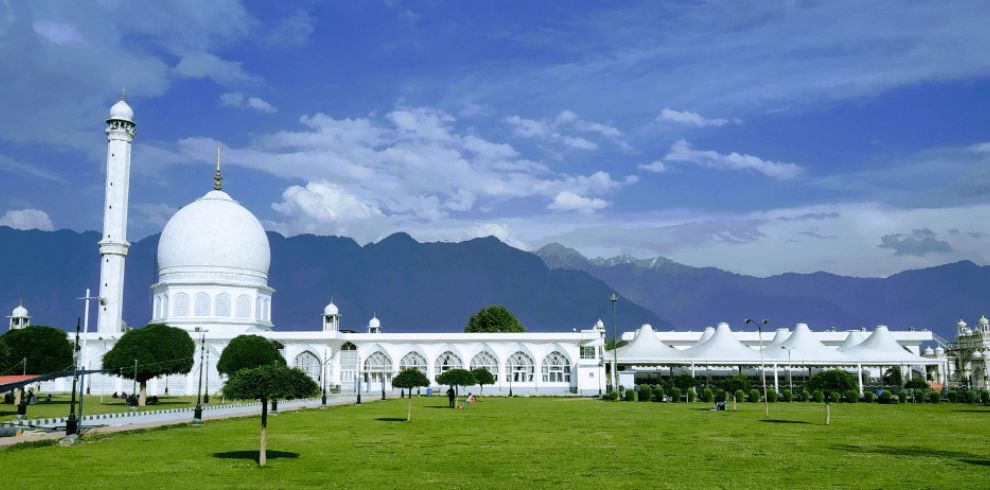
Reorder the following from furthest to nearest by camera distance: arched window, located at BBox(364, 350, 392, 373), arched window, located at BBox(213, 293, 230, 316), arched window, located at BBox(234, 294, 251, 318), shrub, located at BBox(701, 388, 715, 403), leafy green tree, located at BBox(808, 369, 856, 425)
A: arched window, located at BBox(364, 350, 392, 373)
arched window, located at BBox(234, 294, 251, 318)
arched window, located at BBox(213, 293, 230, 316)
leafy green tree, located at BBox(808, 369, 856, 425)
shrub, located at BBox(701, 388, 715, 403)

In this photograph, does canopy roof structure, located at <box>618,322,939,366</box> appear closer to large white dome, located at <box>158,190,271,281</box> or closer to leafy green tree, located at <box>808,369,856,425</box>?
leafy green tree, located at <box>808,369,856,425</box>

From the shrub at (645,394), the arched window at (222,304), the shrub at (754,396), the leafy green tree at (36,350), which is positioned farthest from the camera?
the arched window at (222,304)

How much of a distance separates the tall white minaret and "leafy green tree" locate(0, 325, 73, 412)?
52.1 feet

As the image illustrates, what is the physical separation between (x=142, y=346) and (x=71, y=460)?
39.6 m

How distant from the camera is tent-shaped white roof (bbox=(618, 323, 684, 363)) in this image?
3292 inches

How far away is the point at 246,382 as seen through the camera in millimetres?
22922

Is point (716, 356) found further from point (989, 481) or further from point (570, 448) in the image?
point (989, 481)

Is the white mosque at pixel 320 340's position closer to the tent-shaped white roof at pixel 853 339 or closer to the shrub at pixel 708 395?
the tent-shaped white roof at pixel 853 339

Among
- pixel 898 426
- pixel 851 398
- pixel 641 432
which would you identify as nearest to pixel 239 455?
pixel 641 432

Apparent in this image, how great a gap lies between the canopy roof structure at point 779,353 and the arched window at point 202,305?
42.5 metres

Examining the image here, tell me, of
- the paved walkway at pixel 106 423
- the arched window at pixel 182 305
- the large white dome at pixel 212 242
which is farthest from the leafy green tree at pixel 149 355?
the large white dome at pixel 212 242

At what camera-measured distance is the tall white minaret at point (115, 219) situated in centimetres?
8256

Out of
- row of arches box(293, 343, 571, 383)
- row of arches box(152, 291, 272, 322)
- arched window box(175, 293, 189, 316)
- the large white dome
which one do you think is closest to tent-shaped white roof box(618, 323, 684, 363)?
row of arches box(293, 343, 571, 383)

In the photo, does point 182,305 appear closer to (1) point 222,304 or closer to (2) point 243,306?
(1) point 222,304
